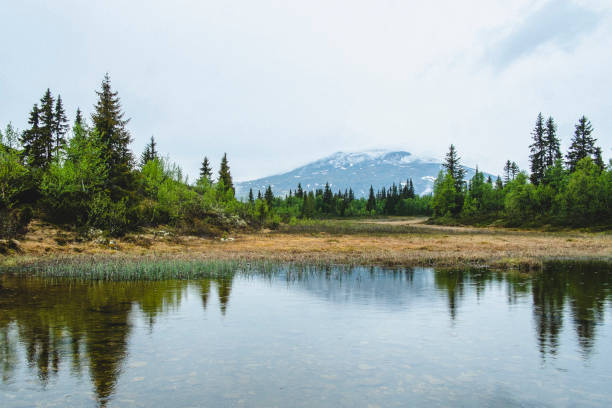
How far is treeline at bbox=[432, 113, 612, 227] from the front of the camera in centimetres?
6975

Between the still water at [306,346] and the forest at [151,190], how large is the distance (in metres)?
25.2

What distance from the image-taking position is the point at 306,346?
11281 millimetres

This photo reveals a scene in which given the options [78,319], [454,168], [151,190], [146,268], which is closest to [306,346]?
[78,319]

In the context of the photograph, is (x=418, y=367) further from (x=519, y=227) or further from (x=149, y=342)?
(x=519, y=227)

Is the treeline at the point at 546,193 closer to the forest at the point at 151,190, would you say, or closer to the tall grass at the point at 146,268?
the forest at the point at 151,190

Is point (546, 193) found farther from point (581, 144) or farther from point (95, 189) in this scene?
point (95, 189)

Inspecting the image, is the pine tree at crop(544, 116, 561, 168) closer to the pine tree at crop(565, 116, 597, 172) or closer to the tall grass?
the pine tree at crop(565, 116, 597, 172)

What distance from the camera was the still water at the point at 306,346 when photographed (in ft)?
26.5

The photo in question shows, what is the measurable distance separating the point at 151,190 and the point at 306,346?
56195mm

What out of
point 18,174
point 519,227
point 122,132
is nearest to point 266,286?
point 18,174

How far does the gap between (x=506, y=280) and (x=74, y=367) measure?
810 inches

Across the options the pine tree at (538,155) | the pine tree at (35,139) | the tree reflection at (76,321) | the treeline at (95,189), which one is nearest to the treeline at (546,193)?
the pine tree at (538,155)

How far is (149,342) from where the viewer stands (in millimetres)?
11453

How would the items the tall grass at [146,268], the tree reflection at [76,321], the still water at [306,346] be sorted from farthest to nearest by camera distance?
the tall grass at [146,268] < the tree reflection at [76,321] < the still water at [306,346]
